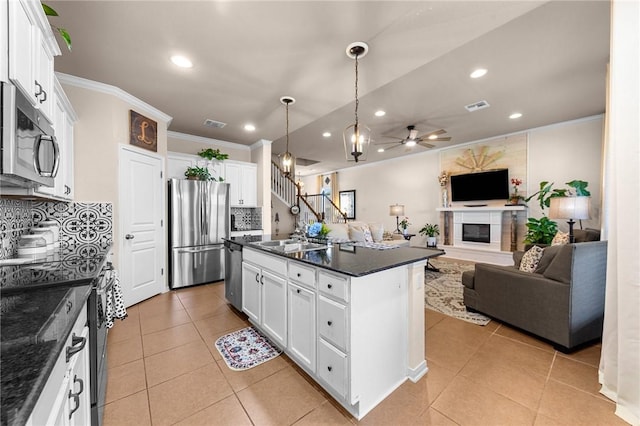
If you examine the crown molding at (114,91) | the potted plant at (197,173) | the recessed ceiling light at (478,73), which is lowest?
the potted plant at (197,173)

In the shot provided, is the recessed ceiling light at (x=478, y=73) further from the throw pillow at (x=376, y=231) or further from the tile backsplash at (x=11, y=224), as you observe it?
the tile backsplash at (x=11, y=224)

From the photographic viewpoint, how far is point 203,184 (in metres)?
4.19

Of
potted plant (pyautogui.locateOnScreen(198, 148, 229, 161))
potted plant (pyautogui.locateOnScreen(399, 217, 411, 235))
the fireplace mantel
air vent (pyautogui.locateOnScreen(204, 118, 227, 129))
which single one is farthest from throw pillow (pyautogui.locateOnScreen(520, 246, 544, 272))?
potted plant (pyautogui.locateOnScreen(198, 148, 229, 161))

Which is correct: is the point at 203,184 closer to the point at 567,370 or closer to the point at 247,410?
the point at 247,410

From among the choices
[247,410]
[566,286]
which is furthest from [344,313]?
[566,286]

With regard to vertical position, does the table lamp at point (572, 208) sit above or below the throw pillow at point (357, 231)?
above

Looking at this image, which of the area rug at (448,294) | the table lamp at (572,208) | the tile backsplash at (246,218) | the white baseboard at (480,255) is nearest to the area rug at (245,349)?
the area rug at (448,294)

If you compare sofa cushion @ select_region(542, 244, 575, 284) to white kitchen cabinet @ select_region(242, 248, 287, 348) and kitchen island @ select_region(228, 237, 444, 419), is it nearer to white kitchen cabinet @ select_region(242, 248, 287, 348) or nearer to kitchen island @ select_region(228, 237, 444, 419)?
kitchen island @ select_region(228, 237, 444, 419)

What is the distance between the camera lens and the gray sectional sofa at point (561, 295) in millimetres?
2150

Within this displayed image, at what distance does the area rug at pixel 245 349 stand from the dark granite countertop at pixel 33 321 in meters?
1.23

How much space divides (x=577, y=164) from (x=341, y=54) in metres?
5.34

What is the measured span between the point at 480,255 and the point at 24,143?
7.17 metres

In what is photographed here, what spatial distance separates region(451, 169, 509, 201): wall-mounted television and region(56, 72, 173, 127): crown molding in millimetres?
6480

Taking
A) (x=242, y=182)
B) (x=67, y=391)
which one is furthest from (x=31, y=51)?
(x=242, y=182)
